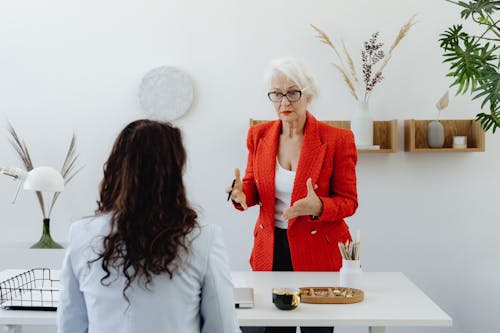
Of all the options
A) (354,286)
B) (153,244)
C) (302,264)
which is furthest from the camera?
(302,264)

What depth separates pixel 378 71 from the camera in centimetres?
420

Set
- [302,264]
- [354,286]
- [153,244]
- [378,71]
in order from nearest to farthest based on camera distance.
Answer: [153,244] → [354,286] → [302,264] → [378,71]

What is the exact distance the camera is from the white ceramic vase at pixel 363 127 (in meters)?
4.09

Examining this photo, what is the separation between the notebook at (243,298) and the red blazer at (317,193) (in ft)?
1.72

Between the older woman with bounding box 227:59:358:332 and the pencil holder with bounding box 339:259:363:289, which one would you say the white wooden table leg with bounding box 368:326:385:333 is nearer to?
the pencil holder with bounding box 339:259:363:289

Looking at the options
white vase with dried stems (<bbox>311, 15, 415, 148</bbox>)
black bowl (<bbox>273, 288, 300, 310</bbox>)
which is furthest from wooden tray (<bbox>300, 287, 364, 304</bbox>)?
white vase with dried stems (<bbox>311, 15, 415, 148</bbox>)

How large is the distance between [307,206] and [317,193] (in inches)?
9.9

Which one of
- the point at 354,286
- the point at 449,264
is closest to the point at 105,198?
the point at 354,286

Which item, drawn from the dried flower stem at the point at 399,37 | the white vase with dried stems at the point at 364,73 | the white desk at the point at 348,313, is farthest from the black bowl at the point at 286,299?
the dried flower stem at the point at 399,37

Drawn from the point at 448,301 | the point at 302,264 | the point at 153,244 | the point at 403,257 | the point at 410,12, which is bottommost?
the point at 448,301

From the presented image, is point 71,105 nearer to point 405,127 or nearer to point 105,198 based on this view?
point 405,127

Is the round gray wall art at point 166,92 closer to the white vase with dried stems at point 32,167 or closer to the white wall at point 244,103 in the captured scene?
the white wall at point 244,103

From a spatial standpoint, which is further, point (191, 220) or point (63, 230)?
point (63, 230)

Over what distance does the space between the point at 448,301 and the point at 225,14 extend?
2.16 m
